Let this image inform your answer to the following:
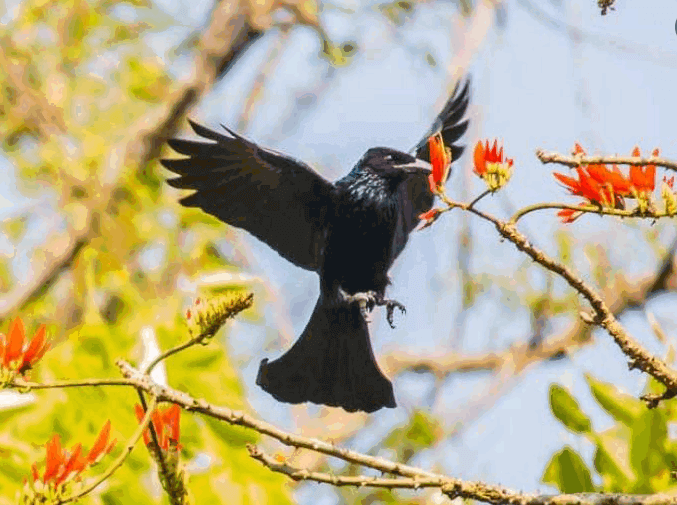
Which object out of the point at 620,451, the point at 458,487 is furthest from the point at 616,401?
the point at 458,487

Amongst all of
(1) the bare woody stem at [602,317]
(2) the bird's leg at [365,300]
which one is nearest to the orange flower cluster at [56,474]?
(2) the bird's leg at [365,300]

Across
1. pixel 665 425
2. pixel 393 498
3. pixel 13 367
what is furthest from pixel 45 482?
pixel 393 498

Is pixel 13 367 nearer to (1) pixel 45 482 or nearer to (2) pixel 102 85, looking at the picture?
(1) pixel 45 482

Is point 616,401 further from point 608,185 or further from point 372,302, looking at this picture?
point 372,302

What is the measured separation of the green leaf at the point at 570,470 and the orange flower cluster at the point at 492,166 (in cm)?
112

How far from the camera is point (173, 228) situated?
457 centimetres

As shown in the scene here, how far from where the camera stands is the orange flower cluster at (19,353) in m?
1.14

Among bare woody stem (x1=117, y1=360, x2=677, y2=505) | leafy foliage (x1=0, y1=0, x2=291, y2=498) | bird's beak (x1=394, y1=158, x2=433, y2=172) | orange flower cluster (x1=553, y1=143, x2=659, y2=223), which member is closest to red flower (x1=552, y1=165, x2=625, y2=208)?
orange flower cluster (x1=553, y1=143, x2=659, y2=223)

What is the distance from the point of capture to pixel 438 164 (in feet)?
3.32

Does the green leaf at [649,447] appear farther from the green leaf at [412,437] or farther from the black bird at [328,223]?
the black bird at [328,223]

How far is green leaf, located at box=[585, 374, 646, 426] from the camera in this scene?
88.0 inches

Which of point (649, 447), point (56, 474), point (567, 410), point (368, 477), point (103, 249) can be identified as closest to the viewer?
point (56, 474)

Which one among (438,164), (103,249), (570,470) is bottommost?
(438,164)

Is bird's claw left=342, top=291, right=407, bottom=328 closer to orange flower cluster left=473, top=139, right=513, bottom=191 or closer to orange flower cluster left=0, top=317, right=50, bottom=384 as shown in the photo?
orange flower cluster left=473, top=139, right=513, bottom=191
